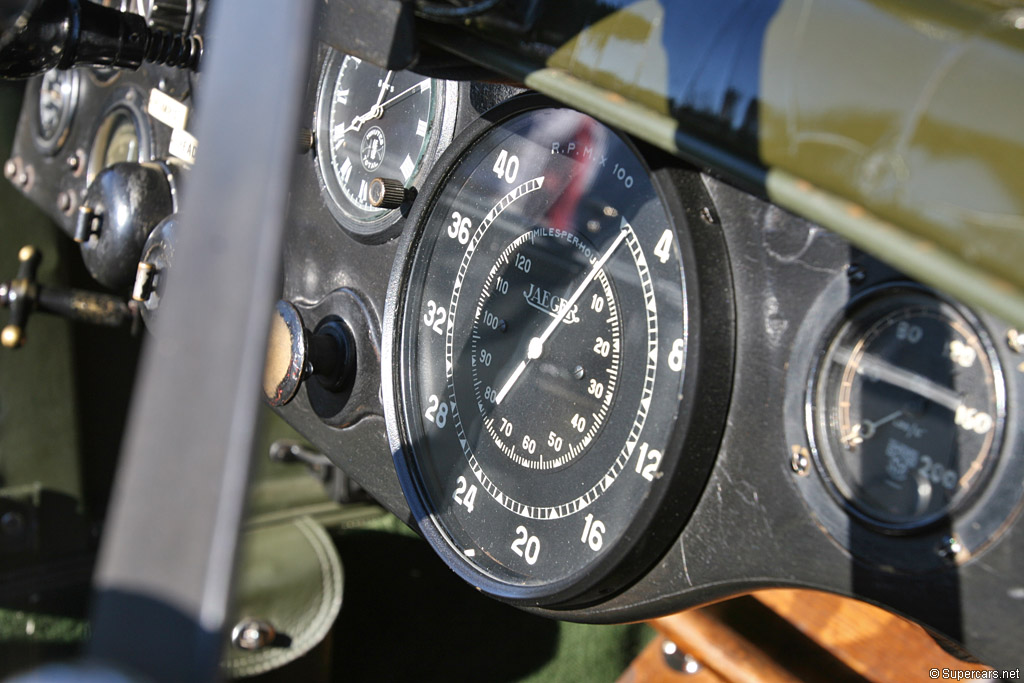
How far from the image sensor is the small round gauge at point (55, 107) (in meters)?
2.65

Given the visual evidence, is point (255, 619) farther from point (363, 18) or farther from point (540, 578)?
point (363, 18)

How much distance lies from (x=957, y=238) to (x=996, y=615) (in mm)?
419

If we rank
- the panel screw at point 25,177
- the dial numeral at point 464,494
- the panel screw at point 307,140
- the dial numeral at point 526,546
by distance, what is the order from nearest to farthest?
the dial numeral at point 526,546 < the dial numeral at point 464,494 < the panel screw at point 307,140 < the panel screw at point 25,177

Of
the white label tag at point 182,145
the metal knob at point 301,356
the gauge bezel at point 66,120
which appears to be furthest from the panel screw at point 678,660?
the gauge bezel at point 66,120

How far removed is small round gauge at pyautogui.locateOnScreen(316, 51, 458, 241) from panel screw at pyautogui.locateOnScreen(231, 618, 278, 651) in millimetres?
1152

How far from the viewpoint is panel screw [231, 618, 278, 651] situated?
7.76ft

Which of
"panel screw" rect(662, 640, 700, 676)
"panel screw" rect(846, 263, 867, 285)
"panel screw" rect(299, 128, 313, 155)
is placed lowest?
"panel screw" rect(662, 640, 700, 676)

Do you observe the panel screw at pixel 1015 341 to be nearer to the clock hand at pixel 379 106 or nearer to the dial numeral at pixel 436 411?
the dial numeral at pixel 436 411

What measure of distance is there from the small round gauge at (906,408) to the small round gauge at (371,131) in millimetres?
819

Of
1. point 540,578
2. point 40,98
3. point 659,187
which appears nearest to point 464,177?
point 659,187

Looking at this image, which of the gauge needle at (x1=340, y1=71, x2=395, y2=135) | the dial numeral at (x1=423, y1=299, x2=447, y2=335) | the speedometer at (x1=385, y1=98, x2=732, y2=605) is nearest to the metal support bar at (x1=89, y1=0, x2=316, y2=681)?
the speedometer at (x1=385, y1=98, x2=732, y2=605)

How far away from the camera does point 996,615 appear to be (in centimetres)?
91

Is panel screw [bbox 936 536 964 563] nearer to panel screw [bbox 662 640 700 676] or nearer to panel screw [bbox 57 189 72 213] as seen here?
panel screw [bbox 662 640 700 676]

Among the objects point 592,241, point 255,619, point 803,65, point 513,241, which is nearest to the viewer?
point 803,65
